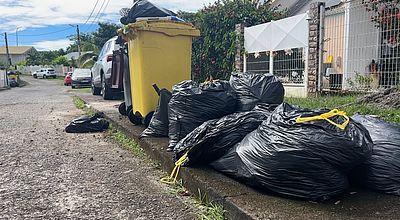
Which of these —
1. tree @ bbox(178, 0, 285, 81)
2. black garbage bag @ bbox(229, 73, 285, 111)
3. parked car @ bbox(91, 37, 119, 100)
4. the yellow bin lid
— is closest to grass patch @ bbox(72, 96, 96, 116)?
parked car @ bbox(91, 37, 119, 100)

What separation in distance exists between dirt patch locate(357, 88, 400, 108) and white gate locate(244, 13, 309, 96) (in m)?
2.27

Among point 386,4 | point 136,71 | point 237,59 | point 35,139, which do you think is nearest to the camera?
point 136,71

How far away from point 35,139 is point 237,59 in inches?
226

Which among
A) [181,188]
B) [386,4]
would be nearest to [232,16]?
[386,4]

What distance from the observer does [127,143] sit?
16.7 ft

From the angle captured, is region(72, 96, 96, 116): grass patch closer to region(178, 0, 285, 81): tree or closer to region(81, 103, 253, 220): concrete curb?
region(178, 0, 285, 81): tree

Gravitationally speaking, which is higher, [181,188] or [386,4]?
[386,4]

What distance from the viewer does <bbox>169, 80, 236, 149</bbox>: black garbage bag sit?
3.53m

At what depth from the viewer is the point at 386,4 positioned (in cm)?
674

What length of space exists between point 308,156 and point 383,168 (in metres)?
0.55

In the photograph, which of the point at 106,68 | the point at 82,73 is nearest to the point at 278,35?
the point at 106,68

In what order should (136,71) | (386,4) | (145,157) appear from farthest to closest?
(386,4)
(136,71)
(145,157)

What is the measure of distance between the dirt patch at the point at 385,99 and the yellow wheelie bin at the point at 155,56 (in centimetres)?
255

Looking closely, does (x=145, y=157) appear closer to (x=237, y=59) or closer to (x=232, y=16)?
(x=237, y=59)
